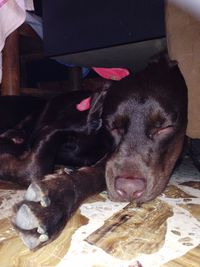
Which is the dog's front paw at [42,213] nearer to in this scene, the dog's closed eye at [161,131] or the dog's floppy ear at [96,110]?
the dog's closed eye at [161,131]

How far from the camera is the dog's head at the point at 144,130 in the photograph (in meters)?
1.62

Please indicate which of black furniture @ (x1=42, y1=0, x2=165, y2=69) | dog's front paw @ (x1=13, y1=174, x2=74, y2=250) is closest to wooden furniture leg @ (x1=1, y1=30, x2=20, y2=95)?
black furniture @ (x1=42, y1=0, x2=165, y2=69)

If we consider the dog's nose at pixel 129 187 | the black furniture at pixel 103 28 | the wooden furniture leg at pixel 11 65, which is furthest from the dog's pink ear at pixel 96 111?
the wooden furniture leg at pixel 11 65

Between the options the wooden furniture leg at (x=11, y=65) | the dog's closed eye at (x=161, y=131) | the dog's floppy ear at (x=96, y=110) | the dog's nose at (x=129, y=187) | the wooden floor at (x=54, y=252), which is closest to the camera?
the wooden floor at (x=54, y=252)

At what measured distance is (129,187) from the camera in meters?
1.55

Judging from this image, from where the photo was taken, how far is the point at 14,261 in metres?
1.11

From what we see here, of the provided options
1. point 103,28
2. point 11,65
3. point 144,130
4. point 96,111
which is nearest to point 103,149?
point 96,111

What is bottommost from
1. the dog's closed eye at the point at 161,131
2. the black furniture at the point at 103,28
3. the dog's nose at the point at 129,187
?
the dog's nose at the point at 129,187

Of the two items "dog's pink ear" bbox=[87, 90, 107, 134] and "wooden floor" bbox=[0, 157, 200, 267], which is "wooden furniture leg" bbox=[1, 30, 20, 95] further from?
"wooden floor" bbox=[0, 157, 200, 267]

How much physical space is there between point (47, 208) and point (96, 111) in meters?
1.07

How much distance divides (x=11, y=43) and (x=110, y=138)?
4.62 feet

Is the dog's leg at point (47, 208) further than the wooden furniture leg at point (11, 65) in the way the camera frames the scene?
No

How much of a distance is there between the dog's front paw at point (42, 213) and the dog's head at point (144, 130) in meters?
0.32

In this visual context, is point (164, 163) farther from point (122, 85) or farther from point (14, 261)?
point (14, 261)
